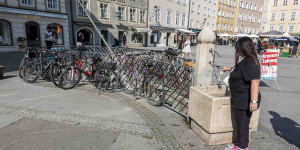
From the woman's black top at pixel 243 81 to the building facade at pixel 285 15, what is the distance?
6223 cm

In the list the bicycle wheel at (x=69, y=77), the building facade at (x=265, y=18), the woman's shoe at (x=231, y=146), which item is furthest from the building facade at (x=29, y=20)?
the building facade at (x=265, y=18)

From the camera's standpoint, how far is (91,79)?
6195mm

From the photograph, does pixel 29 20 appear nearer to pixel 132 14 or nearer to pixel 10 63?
pixel 10 63

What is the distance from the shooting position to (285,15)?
5388 cm

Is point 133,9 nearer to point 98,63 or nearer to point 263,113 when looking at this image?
point 98,63

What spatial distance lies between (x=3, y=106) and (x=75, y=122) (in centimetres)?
199

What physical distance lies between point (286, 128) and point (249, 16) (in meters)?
64.0

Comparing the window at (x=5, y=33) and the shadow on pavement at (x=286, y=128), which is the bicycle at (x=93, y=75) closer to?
the shadow on pavement at (x=286, y=128)

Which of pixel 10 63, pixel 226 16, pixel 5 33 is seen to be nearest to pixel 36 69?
pixel 10 63

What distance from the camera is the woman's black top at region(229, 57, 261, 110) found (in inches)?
102

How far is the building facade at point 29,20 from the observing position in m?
17.2

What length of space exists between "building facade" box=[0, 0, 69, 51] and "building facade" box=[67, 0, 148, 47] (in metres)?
1.65

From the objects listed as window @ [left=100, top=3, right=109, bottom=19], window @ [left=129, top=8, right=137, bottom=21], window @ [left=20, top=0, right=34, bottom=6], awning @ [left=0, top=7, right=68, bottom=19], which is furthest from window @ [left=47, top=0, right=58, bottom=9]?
window @ [left=129, top=8, right=137, bottom=21]

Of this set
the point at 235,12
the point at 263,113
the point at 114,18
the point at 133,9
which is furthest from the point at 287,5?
the point at 263,113
